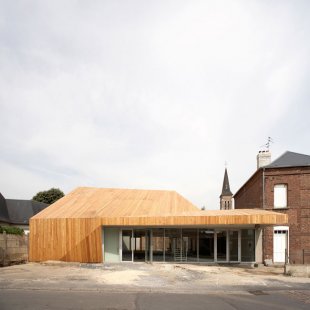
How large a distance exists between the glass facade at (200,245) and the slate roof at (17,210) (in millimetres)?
29401

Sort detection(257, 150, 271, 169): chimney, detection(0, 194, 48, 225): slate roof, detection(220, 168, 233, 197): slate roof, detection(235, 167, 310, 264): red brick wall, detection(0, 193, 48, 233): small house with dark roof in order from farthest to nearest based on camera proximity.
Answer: detection(220, 168, 233, 197): slate roof
detection(0, 194, 48, 225): slate roof
detection(0, 193, 48, 233): small house with dark roof
detection(257, 150, 271, 169): chimney
detection(235, 167, 310, 264): red brick wall

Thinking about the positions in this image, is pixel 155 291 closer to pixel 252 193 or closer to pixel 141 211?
pixel 141 211

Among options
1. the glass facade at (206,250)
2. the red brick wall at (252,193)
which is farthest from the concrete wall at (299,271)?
the red brick wall at (252,193)

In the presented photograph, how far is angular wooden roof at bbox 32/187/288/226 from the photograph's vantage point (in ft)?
67.9

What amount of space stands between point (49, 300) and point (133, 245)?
43.6 ft

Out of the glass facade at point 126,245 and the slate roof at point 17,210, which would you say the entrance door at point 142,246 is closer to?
the glass facade at point 126,245

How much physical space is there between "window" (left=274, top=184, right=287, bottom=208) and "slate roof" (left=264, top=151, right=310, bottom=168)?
1.36 meters

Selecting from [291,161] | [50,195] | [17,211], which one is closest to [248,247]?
[291,161]

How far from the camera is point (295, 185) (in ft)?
77.9

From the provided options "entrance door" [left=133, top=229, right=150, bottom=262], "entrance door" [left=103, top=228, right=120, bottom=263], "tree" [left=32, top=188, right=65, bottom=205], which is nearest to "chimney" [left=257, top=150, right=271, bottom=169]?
→ "entrance door" [left=133, top=229, right=150, bottom=262]

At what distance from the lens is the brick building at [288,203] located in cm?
2306

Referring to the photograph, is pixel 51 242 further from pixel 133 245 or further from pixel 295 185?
pixel 295 185

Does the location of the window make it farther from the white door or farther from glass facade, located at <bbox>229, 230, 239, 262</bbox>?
glass facade, located at <bbox>229, 230, 239, 262</bbox>

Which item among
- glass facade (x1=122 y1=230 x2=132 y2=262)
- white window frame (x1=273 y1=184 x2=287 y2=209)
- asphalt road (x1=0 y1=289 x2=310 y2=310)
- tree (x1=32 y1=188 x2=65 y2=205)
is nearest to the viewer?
A: asphalt road (x1=0 y1=289 x2=310 y2=310)
